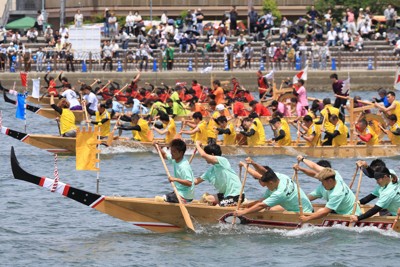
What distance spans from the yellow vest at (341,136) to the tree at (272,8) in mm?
30124

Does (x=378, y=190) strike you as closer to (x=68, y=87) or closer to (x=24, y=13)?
(x=68, y=87)

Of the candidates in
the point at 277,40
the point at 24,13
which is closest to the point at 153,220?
the point at 277,40

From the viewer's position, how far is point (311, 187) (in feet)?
87.6

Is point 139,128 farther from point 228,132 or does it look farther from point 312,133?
point 312,133

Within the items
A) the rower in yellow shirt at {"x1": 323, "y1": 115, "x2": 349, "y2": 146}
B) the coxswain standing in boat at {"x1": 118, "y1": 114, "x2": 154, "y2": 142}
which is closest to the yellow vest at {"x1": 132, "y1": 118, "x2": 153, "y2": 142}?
the coxswain standing in boat at {"x1": 118, "y1": 114, "x2": 154, "y2": 142}

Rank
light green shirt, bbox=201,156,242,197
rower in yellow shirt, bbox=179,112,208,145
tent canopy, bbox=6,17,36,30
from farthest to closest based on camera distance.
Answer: tent canopy, bbox=6,17,36,30 < rower in yellow shirt, bbox=179,112,208,145 < light green shirt, bbox=201,156,242,197

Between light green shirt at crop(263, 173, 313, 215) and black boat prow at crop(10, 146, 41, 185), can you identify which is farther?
light green shirt at crop(263, 173, 313, 215)

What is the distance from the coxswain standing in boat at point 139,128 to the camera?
97.8 ft

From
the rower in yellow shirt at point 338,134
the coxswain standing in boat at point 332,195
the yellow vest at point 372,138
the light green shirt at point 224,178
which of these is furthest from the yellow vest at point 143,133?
the coxswain standing in boat at point 332,195

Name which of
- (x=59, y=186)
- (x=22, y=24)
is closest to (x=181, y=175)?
(x=59, y=186)

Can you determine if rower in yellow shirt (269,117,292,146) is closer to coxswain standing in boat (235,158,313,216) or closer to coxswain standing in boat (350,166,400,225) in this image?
coxswain standing in boat (235,158,313,216)

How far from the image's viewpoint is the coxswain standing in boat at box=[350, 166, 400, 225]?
761 inches

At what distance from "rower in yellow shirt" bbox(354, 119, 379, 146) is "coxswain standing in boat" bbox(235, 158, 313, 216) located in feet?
31.0

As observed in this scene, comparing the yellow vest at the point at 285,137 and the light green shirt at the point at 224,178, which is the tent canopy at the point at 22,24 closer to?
the yellow vest at the point at 285,137
